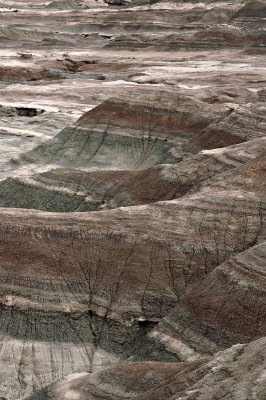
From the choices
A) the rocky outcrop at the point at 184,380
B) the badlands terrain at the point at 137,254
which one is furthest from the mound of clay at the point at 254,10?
the rocky outcrop at the point at 184,380

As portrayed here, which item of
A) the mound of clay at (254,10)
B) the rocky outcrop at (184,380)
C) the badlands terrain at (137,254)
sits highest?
the rocky outcrop at (184,380)

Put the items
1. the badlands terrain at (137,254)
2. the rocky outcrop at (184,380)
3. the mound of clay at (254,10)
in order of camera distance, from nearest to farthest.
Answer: the rocky outcrop at (184,380)
the badlands terrain at (137,254)
the mound of clay at (254,10)

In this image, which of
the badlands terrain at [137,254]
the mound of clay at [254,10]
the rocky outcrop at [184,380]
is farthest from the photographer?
the mound of clay at [254,10]

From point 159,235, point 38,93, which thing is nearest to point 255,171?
point 159,235

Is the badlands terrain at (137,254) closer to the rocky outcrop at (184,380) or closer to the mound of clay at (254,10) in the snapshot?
the rocky outcrop at (184,380)

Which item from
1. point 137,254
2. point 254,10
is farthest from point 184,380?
point 254,10

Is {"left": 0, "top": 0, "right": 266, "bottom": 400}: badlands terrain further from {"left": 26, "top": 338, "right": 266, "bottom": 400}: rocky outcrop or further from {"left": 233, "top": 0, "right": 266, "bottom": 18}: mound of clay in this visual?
{"left": 233, "top": 0, "right": 266, "bottom": 18}: mound of clay

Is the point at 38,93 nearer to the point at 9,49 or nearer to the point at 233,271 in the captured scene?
the point at 9,49

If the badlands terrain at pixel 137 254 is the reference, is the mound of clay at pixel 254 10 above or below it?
below

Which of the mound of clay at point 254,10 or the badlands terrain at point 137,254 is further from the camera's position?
the mound of clay at point 254,10
